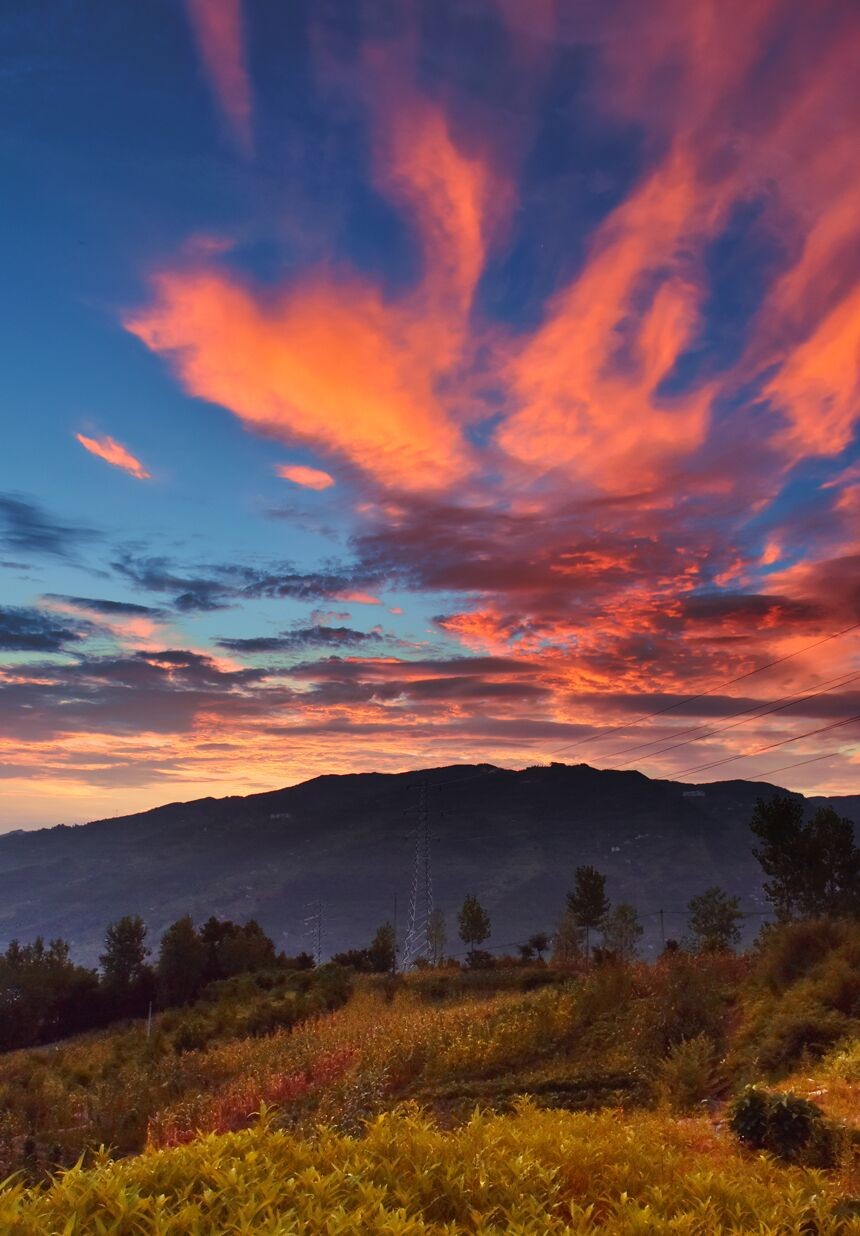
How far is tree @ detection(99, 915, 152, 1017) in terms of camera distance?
5038 cm

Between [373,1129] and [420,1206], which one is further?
[373,1129]

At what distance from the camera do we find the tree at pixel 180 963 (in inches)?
2020

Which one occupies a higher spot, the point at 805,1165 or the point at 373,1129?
the point at 373,1129

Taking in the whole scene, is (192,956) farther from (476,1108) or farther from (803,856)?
(476,1108)

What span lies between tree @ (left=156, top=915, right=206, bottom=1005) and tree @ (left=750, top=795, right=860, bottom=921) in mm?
37373

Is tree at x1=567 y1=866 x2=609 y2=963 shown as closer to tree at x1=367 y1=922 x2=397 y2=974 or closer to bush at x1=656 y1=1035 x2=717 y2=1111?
tree at x1=367 y1=922 x2=397 y2=974

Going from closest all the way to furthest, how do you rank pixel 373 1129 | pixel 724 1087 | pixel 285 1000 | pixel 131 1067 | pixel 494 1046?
1. pixel 373 1129
2. pixel 724 1087
3. pixel 494 1046
4. pixel 131 1067
5. pixel 285 1000

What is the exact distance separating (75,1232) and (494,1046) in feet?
48.0

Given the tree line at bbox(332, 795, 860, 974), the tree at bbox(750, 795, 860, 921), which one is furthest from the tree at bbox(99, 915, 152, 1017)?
the tree at bbox(750, 795, 860, 921)

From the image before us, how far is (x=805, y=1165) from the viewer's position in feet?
32.3

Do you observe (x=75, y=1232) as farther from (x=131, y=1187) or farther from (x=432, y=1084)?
(x=432, y=1084)

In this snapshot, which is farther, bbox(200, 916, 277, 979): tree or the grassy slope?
bbox(200, 916, 277, 979): tree

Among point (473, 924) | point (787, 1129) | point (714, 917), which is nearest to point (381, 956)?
point (473, 924)

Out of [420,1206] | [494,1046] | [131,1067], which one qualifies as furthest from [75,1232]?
[131,1067]
